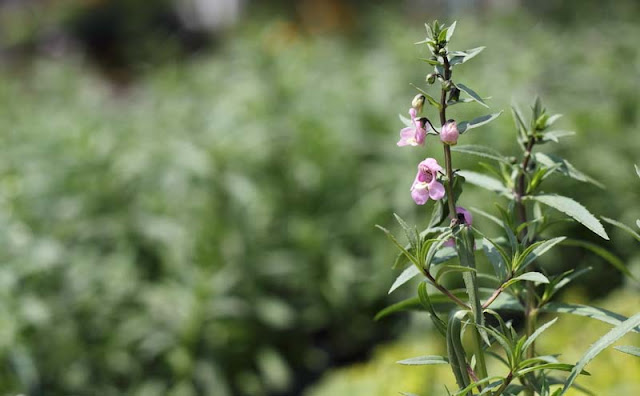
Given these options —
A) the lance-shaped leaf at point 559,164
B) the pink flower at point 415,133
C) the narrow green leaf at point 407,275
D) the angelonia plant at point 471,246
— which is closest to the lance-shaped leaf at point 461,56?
the angelonia plant at point 471,246

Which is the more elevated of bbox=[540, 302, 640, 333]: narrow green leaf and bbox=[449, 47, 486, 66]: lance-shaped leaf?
bbox=[449, 47, 486, 66]: lance-shaped leaf

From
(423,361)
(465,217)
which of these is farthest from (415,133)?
(423,361)

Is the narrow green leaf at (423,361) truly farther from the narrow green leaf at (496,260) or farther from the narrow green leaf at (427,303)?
the narrow green leaf at (496,260)

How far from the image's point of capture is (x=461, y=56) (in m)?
1.26

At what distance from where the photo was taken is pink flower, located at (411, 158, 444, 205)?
1.22 meters

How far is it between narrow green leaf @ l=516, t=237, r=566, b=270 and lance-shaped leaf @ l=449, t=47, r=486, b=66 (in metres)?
0.33

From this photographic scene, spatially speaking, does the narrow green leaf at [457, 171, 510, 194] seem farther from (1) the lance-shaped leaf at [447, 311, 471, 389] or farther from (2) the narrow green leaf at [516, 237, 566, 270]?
(1) the lance-shaped leaf at [447, 311, 471, 389]

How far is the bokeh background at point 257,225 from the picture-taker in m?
3.06

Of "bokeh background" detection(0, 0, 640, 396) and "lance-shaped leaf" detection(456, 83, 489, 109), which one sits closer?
"lance-shaped leaf" detection(456, 83, 489, 109)

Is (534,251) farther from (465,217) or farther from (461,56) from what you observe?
(461,56)

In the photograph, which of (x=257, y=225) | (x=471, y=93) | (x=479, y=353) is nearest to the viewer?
(x=471, y=93)

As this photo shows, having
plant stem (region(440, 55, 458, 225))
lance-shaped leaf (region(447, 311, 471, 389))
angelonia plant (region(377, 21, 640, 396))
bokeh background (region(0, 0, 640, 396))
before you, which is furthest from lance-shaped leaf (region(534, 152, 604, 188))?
bokeh background (region(0, 0, 640, 396))

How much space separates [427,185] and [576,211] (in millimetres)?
266

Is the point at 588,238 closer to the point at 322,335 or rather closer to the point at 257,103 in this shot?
the point at 322,335
